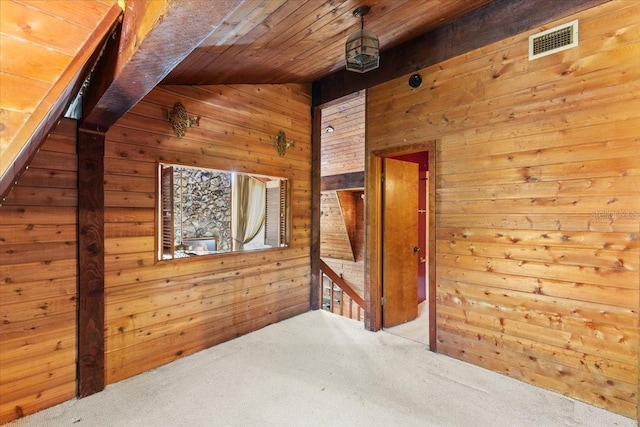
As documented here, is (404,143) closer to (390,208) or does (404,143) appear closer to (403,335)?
(390,208)

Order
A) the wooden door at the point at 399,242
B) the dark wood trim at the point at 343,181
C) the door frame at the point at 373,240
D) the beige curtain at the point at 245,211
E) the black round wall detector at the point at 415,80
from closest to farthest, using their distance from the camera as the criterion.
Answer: the black round wall detector at the point at 415,80
the door frame at the point at 373,240
the wooden door at the point at 399,242
the dark wood trim at the point at 343,181
the beige curtain at the point at 245,211

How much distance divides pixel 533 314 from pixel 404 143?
180 cm

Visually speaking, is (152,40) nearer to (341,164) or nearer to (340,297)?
(341,164)

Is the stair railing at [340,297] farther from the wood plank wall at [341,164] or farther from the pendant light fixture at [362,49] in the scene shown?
the pendant light fixture at [362,49]

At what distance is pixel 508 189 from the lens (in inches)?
91.9

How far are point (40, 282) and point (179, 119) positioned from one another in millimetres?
1537

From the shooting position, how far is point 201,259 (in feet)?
9.13

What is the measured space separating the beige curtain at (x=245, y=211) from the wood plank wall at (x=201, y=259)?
2379 mm

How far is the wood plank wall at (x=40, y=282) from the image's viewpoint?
1.84 meters

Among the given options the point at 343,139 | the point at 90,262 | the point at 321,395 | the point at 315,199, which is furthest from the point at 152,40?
the point at 343,139

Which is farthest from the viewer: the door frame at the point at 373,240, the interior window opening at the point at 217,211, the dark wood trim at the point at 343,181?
the interior window opening at the point at 217,211

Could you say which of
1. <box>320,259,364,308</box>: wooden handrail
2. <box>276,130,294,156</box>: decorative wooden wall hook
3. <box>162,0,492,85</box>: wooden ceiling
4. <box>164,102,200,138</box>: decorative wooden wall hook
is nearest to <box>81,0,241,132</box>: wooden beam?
<box>162,0,492,85</box>: wooden ceiling

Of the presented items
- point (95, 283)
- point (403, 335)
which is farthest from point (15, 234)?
point (403, 335)

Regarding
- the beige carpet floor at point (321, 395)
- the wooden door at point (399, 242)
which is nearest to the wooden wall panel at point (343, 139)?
the wooden door at point (399, 242)
